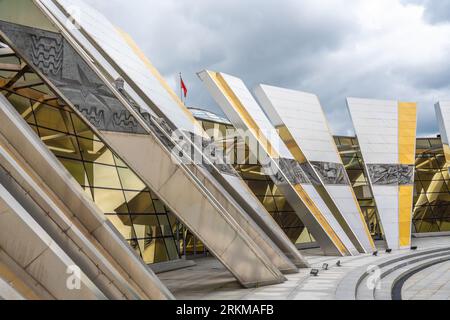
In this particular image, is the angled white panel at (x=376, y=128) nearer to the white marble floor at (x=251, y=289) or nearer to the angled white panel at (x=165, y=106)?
the white marble floor at (x=251, y=289)

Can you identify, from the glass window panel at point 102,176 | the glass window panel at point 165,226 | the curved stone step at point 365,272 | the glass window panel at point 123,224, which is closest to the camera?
the curved stone step at point 365,272

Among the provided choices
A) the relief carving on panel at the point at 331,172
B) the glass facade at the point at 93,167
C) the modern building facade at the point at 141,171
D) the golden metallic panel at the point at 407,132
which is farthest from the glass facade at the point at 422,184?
the glass facade at the point at 93,167

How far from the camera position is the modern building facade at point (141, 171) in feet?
22.1

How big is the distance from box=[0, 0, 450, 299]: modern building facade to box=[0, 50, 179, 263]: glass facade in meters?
0.05

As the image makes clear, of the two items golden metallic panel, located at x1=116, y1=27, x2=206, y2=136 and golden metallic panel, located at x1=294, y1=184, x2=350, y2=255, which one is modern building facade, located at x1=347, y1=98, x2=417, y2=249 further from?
golden metallic panel, located at x1=116, y1=27, x2=206, y2=136

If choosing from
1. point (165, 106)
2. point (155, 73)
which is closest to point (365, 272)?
point (165, 106)

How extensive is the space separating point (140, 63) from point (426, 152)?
2540cm

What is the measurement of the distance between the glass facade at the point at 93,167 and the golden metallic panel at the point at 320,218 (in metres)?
6.66

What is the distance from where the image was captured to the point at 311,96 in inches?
1043

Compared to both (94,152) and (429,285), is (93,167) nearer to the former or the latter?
(94,152)

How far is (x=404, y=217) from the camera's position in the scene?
23234mm

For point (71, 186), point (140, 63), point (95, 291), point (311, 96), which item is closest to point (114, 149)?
point (71, 186)

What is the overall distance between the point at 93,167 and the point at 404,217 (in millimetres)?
16649

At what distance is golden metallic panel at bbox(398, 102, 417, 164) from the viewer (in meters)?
25.0
